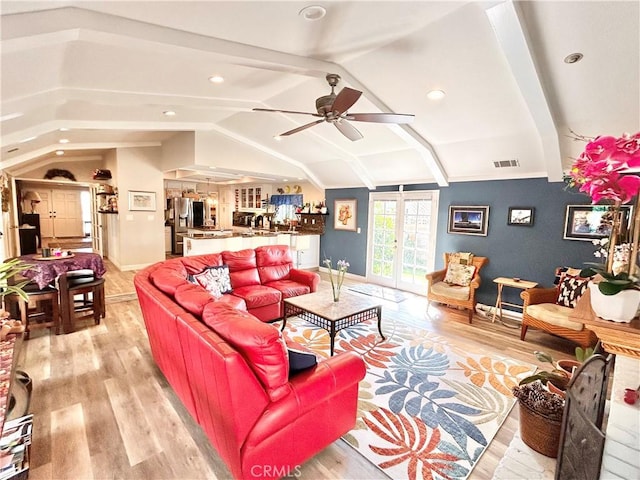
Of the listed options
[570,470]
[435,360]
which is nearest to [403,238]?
[435,360]

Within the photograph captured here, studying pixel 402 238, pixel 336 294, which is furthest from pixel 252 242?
pixel 336 294

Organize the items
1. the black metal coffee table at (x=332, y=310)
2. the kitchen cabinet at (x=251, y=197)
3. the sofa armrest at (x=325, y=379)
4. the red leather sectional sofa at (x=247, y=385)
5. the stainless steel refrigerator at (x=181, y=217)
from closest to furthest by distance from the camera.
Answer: the red leather sectional sofa at (x=247, y=385) → the sofa armrest at (x=325, y=379) → the black metal coffee table at (x=332, y=310) → the stainless steel refrigerator at (x=181, y=217) → the kitchen cabinet at (x=251, y=197)

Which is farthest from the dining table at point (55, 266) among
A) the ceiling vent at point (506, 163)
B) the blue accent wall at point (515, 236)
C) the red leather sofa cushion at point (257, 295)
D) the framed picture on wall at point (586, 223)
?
the framed picture on wall at point (586, 223)

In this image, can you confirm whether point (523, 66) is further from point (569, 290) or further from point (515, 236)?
point (515, 236)

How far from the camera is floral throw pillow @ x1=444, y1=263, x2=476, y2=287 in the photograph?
4.81 metres

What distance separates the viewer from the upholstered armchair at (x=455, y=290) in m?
4.50

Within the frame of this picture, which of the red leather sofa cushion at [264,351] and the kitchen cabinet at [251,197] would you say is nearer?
the red leather sofa cushion at [264,351]

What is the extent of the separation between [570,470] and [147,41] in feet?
11.5

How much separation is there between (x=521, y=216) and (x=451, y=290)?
1551mm

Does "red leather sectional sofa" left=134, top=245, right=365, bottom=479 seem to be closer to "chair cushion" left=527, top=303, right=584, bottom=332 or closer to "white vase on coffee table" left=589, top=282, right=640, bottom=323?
"white vase on coffee table" left=589, top=282, right=640, bottom=323

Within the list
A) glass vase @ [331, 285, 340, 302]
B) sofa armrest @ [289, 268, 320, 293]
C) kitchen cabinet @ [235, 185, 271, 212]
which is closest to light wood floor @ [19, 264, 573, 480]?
glass vase @ [331, 285, 340, 302]

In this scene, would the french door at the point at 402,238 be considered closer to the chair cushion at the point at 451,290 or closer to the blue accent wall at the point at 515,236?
the blue accent wall at the point at 515,236

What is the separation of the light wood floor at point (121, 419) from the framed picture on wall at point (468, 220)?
75.7 inches

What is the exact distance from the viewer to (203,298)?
6.96 ft
